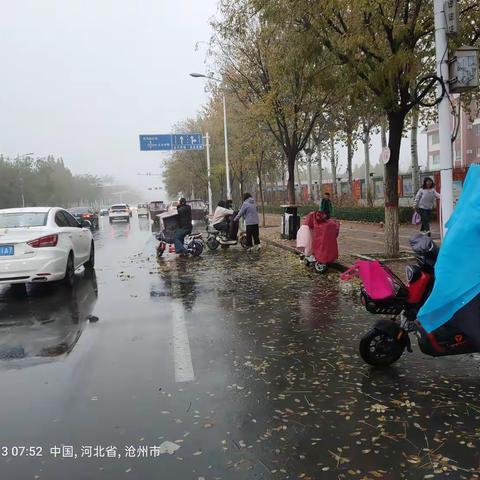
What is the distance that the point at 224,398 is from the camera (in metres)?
4.08

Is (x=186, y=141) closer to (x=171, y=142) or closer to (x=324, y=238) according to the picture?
(x=171, y=142)

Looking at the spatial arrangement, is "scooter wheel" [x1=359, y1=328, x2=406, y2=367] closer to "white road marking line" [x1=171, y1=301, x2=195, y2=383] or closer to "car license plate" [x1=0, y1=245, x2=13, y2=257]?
"white road marking line" [x1=171, y1=301, x2=195, y2=383]

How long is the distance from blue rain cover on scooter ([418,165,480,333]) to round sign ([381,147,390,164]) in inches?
258

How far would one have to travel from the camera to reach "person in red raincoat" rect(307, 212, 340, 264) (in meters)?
9.99

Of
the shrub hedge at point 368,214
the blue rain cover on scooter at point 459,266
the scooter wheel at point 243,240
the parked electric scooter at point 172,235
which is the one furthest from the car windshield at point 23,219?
the shrub hedge at point 368,214

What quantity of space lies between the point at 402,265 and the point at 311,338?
477 centimetres

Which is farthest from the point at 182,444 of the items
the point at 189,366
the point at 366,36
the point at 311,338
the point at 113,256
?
the point at 113,256

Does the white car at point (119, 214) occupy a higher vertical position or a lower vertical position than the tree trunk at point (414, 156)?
lower

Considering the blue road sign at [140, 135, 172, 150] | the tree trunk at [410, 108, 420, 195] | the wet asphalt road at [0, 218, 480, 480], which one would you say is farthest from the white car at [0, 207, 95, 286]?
the blue road sign at [140, 135, 172, 150]

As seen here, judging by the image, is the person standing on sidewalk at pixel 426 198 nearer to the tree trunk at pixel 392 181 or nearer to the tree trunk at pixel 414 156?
the tree trunk at pixel 392 181

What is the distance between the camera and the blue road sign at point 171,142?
1329 inches

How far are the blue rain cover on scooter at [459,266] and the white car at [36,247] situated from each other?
6739 mm

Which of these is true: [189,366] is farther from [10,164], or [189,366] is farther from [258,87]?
[10,164]

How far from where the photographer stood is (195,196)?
67438 millimetres
